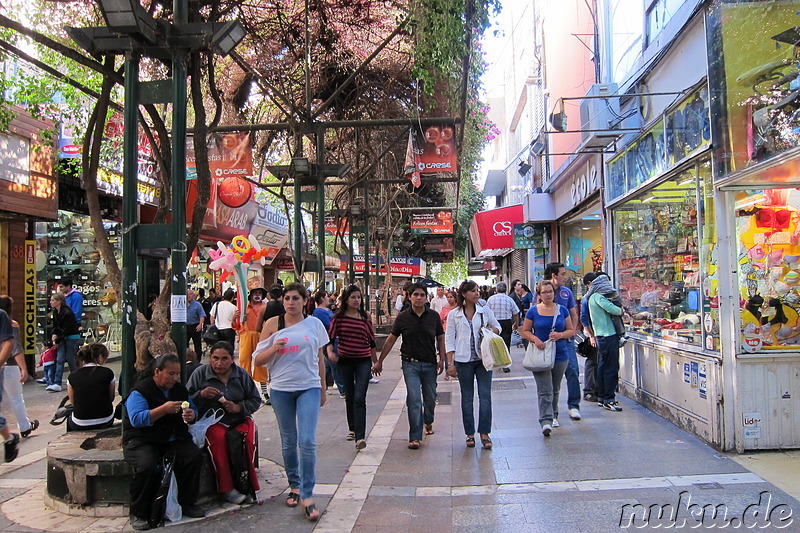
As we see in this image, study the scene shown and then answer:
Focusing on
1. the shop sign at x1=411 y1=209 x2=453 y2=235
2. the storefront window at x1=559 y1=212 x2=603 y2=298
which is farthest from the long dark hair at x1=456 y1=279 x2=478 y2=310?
the shop sign at x1=411 y1=209 x2=453 y2=235

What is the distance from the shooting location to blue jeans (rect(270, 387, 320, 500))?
474 centimetres

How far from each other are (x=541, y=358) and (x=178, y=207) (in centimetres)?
409

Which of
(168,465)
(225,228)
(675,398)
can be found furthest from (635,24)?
(225,228)

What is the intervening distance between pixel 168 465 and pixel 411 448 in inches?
112

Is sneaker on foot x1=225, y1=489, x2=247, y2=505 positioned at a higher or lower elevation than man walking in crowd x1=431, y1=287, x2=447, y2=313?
lower

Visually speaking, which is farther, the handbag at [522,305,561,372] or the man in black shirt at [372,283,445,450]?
the handbag at [522,305,561,372]

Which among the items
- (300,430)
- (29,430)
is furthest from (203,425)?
(29,430)

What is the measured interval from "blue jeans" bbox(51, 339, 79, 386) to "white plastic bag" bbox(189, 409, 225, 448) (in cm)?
685

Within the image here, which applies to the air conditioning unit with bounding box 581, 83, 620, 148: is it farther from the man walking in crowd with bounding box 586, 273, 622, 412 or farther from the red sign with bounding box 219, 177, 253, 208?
the red sign with bounding box 219, 177, 253, 208

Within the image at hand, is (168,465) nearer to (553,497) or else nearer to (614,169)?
(553,497)

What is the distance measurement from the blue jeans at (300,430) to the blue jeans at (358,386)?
5.67 feet

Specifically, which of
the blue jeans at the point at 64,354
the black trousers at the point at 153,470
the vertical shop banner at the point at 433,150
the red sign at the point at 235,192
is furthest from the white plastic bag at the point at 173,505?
the red sign at the point at 235,192

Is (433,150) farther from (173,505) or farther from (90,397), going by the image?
(173,505)

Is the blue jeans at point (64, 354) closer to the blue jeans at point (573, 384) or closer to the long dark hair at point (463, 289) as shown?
the long dark hair at point (463, 289)
